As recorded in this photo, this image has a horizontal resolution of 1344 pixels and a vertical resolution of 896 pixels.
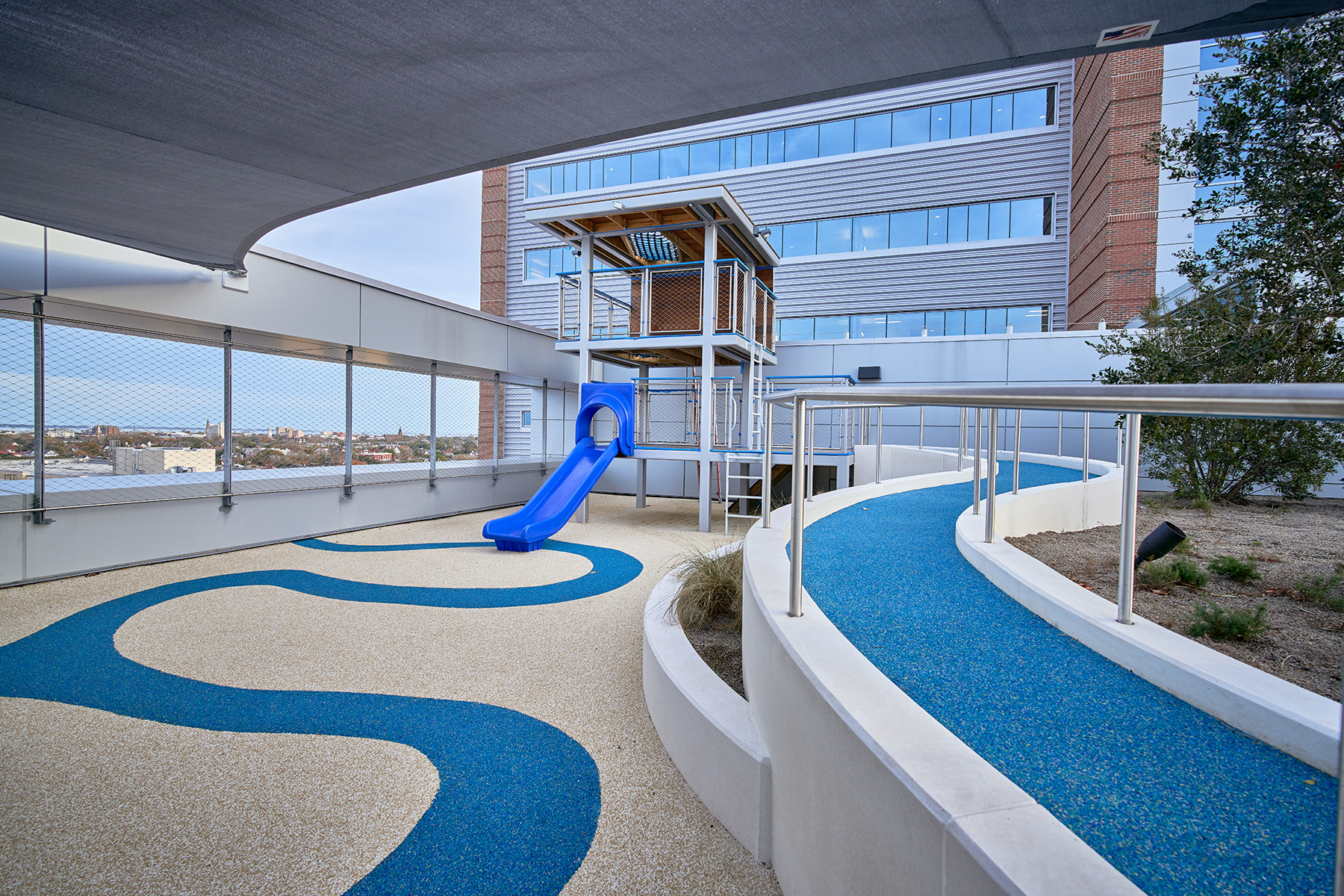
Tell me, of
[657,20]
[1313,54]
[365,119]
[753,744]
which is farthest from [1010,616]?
[1313,54]

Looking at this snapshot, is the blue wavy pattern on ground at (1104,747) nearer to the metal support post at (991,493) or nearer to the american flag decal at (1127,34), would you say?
the metal support post at (991,493)

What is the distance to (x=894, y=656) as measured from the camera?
241 centimetres

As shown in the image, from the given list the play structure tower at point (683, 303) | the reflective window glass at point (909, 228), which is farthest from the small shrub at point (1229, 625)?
the reflective window glass at point (909, 228)

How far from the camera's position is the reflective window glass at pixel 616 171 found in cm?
2164

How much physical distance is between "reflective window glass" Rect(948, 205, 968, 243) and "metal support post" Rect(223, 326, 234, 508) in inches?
663

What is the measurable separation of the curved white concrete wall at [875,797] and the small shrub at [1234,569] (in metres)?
3.01

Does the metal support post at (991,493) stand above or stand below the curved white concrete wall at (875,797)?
above

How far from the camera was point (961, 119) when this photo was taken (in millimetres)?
17531

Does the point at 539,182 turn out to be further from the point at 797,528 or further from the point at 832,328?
the point at 797,528

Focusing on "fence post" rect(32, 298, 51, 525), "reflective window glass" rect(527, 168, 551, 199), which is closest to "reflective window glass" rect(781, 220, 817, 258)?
"reflective window glass" rect(527, 168, 551, 199)

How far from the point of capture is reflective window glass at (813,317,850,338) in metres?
18.8

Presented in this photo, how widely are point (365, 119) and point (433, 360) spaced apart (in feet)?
30.4

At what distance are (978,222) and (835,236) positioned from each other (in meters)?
3.79

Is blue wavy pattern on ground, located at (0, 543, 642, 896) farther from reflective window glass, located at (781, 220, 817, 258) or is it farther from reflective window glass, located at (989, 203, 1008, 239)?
reflective window glass, located at (989, 203, 1008, 239)
